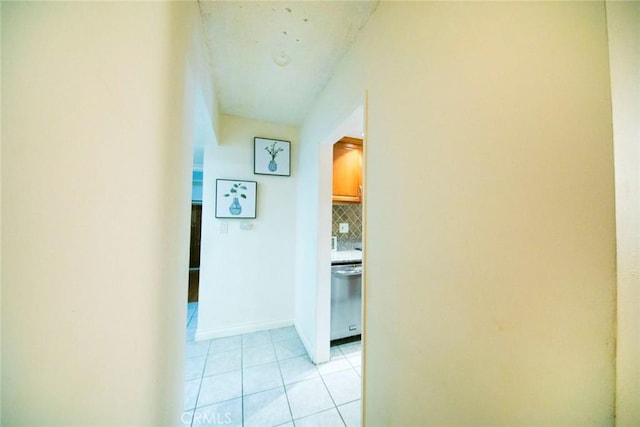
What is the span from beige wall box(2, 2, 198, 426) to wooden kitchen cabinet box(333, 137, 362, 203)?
182cm

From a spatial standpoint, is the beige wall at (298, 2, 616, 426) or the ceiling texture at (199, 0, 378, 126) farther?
the ceiling texture at (199, 0, 378, 126)

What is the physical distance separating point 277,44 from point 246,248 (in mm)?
1862

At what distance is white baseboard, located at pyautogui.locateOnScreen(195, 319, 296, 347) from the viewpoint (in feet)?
6.93

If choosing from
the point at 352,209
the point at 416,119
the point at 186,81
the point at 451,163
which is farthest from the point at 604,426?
the point at 352,209

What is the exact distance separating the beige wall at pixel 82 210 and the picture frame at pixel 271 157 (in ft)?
5.38

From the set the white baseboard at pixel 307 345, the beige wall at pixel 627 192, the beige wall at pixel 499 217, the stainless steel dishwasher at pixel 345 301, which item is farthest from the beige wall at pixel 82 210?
the stainless steel dishwasher at pixel 345 301

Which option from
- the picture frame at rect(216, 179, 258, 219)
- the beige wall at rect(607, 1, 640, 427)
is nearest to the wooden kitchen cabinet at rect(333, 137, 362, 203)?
the picture frame at rect(216, 179, 258, 219)

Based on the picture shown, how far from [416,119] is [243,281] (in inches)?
88.1

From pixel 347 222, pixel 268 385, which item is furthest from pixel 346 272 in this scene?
pixel 268 385

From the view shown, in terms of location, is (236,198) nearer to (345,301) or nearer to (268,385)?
(345,301)

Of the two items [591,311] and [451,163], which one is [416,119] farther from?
[591,311]

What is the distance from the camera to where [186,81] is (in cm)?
87

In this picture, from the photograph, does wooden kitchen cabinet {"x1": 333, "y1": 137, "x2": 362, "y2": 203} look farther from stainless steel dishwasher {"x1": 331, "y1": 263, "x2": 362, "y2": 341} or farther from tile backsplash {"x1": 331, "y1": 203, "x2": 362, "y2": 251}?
stainless steel dishwasher {"x1": 331, "y1": 263, "x2": 362, "y2": 341}

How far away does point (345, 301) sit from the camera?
203cm
